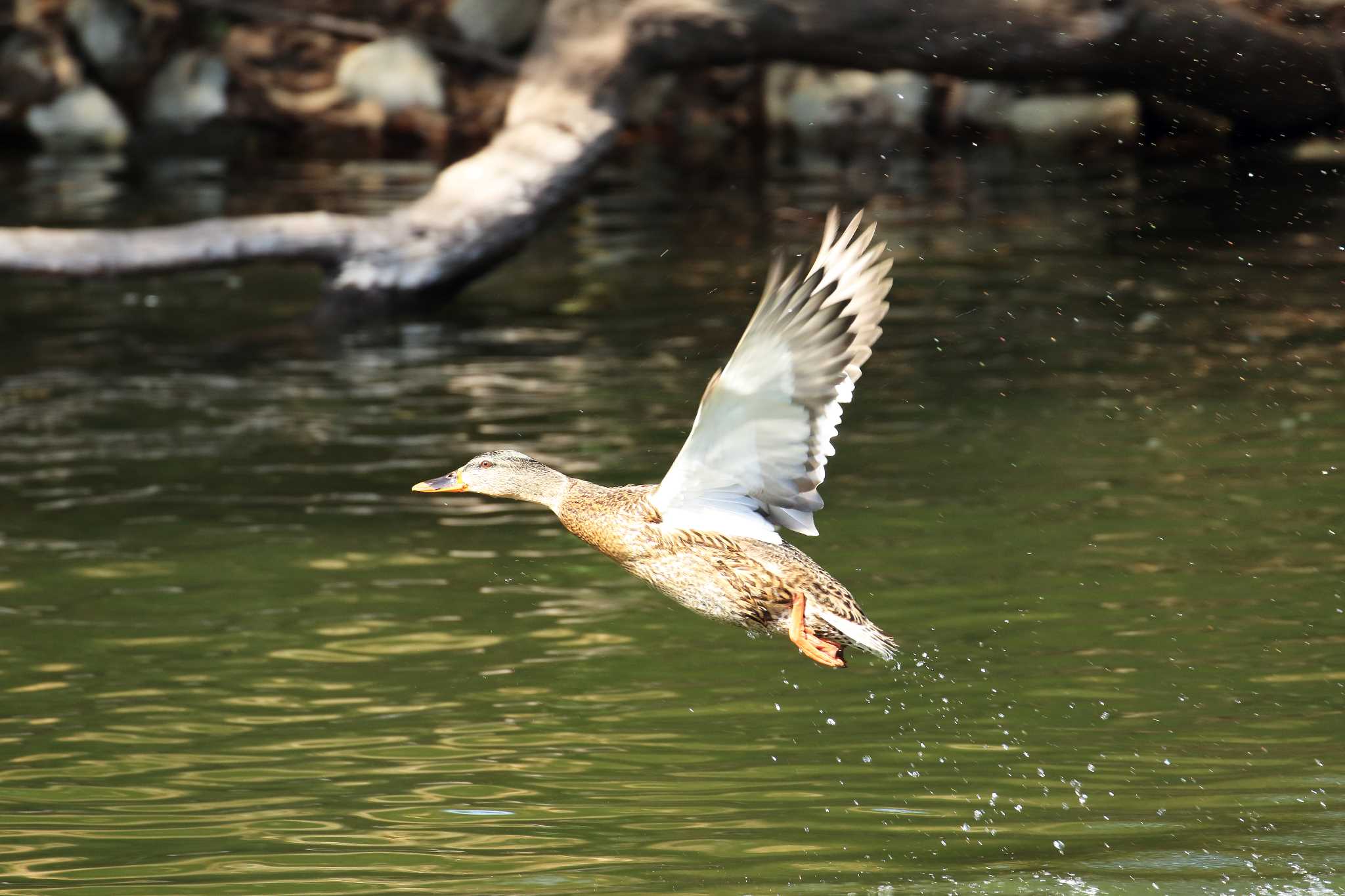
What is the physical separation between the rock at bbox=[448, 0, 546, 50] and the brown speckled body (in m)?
16.7

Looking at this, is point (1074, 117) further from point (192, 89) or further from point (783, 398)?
point (783, 398)

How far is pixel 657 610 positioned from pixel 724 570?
7.03 feet

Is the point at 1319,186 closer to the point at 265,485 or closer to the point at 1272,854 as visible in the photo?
the point at 265,485

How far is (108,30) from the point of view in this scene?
73.4ft

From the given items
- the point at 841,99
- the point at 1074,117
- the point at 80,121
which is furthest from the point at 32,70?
the point at 1074,117

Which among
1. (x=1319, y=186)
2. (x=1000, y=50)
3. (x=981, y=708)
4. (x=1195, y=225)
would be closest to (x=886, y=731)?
(x=981, y=708)

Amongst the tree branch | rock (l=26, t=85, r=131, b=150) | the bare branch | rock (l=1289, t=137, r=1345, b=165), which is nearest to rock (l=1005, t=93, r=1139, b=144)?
rock (l=1289, t=137, r=1345, b=165)

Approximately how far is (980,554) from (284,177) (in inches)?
511

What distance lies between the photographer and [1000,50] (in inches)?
501

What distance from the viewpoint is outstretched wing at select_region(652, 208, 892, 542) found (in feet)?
→ 17.4

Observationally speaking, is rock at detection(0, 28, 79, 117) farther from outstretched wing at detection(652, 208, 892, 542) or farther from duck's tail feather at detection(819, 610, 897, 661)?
duck's tail feather at detection(819, 610, 897, 661)

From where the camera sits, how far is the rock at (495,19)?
21.9 meters

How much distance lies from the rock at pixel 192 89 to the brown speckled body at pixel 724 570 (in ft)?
59.3

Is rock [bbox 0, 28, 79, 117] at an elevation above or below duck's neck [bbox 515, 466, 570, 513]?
above
